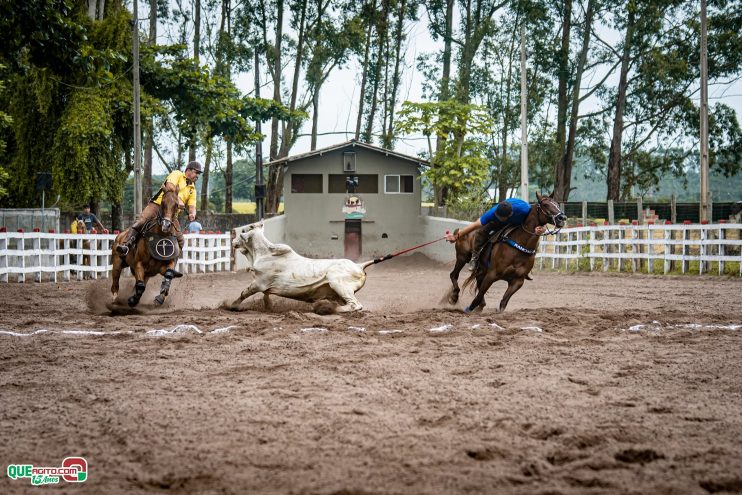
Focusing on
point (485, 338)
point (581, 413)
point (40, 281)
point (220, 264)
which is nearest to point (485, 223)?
point (485, 338)

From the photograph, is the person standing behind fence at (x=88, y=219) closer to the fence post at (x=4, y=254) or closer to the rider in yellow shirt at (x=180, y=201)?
the fence post at (x=4, y=254)

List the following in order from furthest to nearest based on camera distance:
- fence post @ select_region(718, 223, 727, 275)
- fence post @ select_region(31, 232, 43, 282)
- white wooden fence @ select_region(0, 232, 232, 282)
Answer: fence post @ select_region(31, 232, 43, 282)
white wooden fence @ select_region(0, 232, 232, 282)
fence post @ select_region(718, 223, 727, 275)

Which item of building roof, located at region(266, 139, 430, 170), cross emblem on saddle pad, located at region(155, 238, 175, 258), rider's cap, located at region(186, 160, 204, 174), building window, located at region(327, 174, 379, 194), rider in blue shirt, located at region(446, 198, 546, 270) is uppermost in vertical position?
building roof, located at region(266, 139, 430, 170)

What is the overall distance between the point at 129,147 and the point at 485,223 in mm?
20259

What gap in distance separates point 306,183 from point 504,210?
2760 centimetres

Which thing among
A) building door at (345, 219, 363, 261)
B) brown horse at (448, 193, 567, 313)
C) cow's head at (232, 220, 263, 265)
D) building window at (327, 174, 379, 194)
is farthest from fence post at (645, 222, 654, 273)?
building window at (327, 174, 379, 194)

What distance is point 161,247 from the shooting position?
1158 cm

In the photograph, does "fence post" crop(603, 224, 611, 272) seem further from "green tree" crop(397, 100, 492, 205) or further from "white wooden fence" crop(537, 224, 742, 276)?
"green tree" crop(397, 100, 492, 205)

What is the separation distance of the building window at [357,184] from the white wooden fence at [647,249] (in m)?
14.1

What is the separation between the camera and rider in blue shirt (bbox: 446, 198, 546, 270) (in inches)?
444

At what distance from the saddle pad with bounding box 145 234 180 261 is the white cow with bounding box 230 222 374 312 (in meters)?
1.28

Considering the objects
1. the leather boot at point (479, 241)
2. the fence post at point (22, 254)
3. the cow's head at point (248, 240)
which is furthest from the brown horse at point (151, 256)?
the fence post at point (22, 254)

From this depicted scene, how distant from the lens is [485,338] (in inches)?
350

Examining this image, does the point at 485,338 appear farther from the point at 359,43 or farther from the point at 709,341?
the point at 359,43
